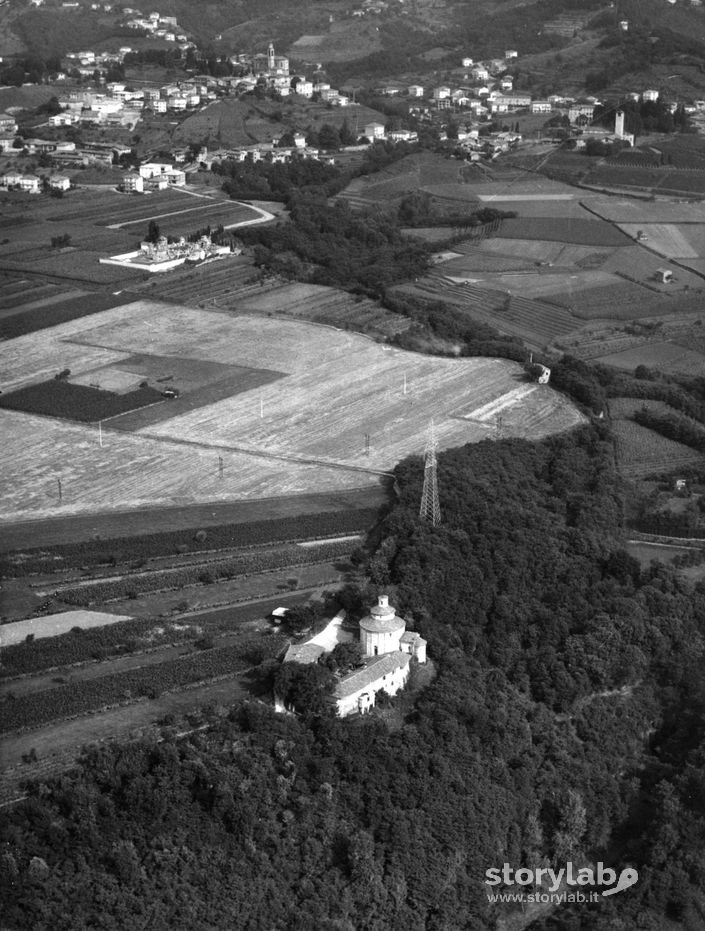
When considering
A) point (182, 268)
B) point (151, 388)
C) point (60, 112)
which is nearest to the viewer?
point (151, 388)

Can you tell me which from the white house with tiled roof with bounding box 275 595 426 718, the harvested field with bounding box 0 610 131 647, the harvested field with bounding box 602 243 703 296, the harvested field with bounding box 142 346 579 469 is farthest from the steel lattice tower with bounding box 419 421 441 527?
the harvested field with bounding box 602 243 703 296

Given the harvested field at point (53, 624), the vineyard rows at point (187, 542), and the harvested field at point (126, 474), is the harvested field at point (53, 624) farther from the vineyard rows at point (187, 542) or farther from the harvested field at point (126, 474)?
the harvested field at point (126, 474)

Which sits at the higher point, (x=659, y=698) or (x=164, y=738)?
(x=164, y=738)

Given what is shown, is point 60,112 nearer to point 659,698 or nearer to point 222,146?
point 222,146

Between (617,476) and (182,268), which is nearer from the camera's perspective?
(617,476)

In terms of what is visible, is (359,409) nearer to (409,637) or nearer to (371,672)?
(409,637)

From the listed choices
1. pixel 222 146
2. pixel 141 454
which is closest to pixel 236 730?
pixel 141 454

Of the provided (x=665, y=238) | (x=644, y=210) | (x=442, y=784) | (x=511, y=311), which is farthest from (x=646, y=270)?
(x=442, y=784)
